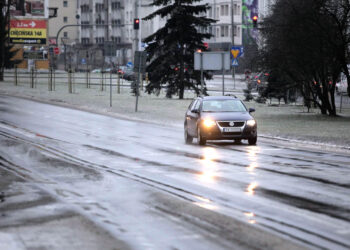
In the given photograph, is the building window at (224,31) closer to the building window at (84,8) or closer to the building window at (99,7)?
the building window at (99,7)

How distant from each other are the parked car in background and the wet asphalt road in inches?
14.8

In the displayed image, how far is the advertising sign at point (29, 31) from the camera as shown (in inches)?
4946

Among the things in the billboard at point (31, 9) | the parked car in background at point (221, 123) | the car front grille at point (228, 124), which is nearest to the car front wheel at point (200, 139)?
the parked car in background at point (221, 123)

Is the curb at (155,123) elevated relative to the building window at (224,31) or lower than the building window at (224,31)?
lower

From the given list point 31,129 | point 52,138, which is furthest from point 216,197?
point 31,129

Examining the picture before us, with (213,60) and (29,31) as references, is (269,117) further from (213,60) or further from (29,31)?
(29,31)

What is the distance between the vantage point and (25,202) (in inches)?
517

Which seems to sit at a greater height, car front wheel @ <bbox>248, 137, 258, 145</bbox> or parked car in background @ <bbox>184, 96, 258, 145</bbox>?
parked car in background @ <bbox>184, 96, 258, 145</bbox>

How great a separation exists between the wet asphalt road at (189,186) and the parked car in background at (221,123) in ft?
1.24

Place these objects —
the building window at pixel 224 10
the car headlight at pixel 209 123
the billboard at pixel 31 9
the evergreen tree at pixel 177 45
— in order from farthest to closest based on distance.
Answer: the building window at pixel 224 10
the billboard at pixel 31 9
the evergreen tree at pixel 177 45
the car headlight at pixel 209 123

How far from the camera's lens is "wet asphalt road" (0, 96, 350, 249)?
1025cm

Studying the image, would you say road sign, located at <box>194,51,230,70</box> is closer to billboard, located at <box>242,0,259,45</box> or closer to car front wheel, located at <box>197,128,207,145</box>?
car front wheel, located at <box>197,128,207,145</box>

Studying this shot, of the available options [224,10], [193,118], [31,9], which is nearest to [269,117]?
[193,118]

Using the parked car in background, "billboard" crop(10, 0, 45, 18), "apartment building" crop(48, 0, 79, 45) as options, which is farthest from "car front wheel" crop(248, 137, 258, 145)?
"apartment building" crop(48, 0, 79, 45)
